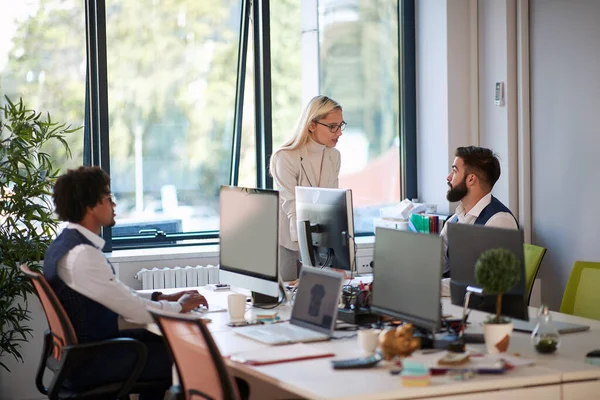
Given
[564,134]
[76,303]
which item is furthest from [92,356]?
[564,134]

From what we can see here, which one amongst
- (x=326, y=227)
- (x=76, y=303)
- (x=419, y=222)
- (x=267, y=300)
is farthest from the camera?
(x=419, y=222)

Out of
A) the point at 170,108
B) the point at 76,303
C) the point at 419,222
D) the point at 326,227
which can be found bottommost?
the point at 76,303

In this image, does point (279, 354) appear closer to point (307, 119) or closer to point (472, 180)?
point (472, 180)

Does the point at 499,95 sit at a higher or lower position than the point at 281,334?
higher

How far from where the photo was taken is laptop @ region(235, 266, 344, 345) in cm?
327

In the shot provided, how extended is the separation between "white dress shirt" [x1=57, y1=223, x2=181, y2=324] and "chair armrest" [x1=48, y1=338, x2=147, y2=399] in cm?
11

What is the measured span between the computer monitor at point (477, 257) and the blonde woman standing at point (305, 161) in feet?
4.67

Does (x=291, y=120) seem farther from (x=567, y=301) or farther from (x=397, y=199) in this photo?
(x=567, y=301)

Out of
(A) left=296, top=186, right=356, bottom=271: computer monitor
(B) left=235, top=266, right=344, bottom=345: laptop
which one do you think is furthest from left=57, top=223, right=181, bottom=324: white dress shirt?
(A) left=296, top=186, right=356, bottom=271: computer monitor

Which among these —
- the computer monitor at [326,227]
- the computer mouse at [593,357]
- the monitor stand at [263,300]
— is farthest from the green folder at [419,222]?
the computer mouse at [593,357]

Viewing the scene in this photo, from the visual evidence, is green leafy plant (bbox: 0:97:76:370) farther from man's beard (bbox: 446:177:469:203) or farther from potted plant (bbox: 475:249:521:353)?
potted plant (bbox: 475:249:521:353)

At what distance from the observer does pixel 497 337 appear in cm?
299

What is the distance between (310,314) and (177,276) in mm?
2414

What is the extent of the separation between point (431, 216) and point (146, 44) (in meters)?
2.28
